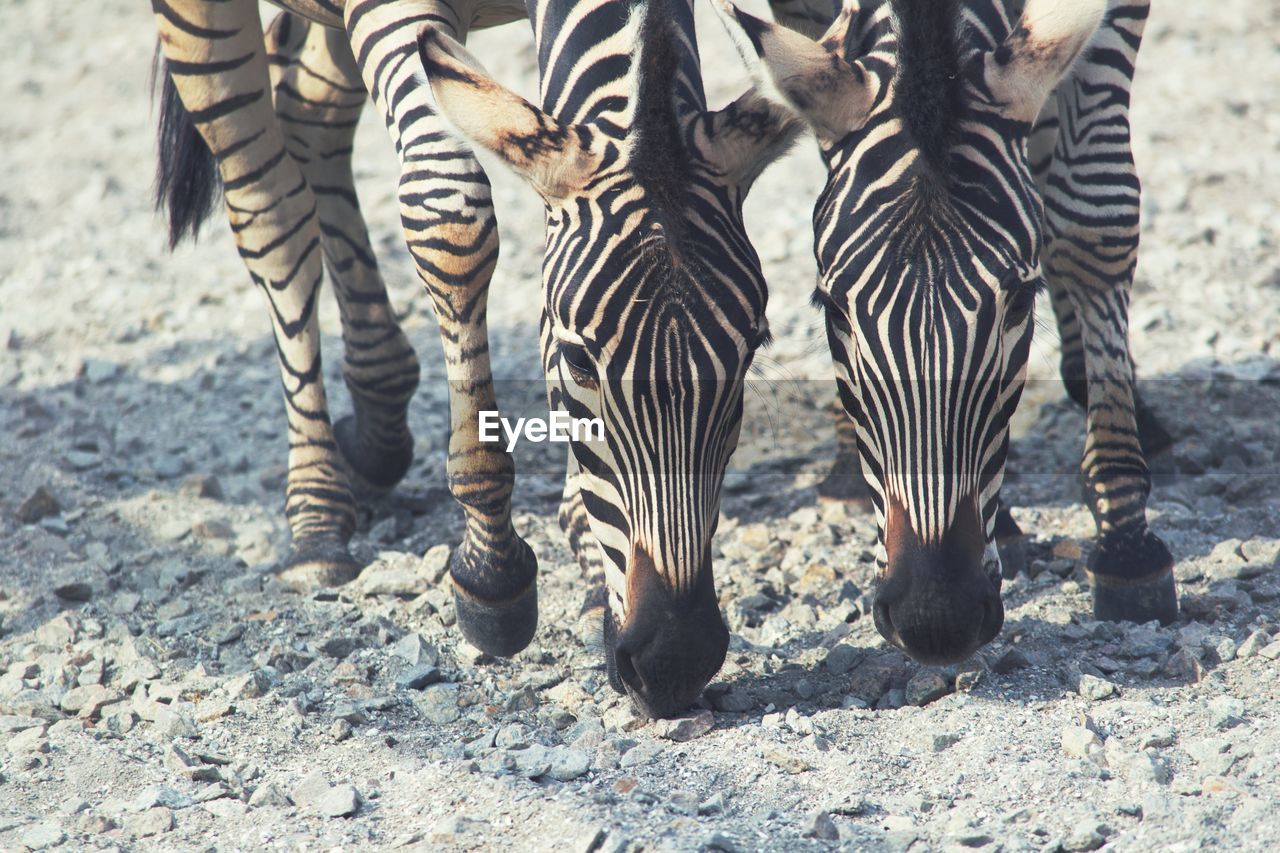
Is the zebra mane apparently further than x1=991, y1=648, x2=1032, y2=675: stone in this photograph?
No

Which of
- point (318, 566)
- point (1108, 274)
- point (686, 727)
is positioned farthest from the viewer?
point (318, 566)

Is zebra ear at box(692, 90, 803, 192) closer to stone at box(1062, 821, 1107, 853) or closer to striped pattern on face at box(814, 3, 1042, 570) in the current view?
striped pattern on face at box(814, 3, 1042, 570)

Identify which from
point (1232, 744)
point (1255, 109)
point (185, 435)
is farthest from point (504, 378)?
point (1255, 109)

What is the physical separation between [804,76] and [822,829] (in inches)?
81.7

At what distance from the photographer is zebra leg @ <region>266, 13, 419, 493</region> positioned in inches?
238

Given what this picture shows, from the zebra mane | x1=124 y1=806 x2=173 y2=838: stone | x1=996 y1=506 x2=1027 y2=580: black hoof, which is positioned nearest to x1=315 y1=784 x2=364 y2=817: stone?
x1=124 y1=806 x2=173 y2=838: stone

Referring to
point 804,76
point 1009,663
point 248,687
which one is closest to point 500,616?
point 248,687

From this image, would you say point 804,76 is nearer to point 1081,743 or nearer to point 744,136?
point 744,136

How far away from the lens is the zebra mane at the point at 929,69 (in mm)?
3605

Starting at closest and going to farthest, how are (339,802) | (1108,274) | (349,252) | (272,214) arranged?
1. (339,802)
2. (1108,274)
3. (272,214)
4. (349,252)

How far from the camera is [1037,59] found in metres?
3.79

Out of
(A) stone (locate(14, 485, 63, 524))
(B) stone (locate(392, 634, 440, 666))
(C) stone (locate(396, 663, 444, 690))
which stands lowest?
(C) stone (locate(396, 663, 444, 690))

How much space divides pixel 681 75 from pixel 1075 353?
2.85m

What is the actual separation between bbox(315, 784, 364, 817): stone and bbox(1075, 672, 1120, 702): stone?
7.31ft
